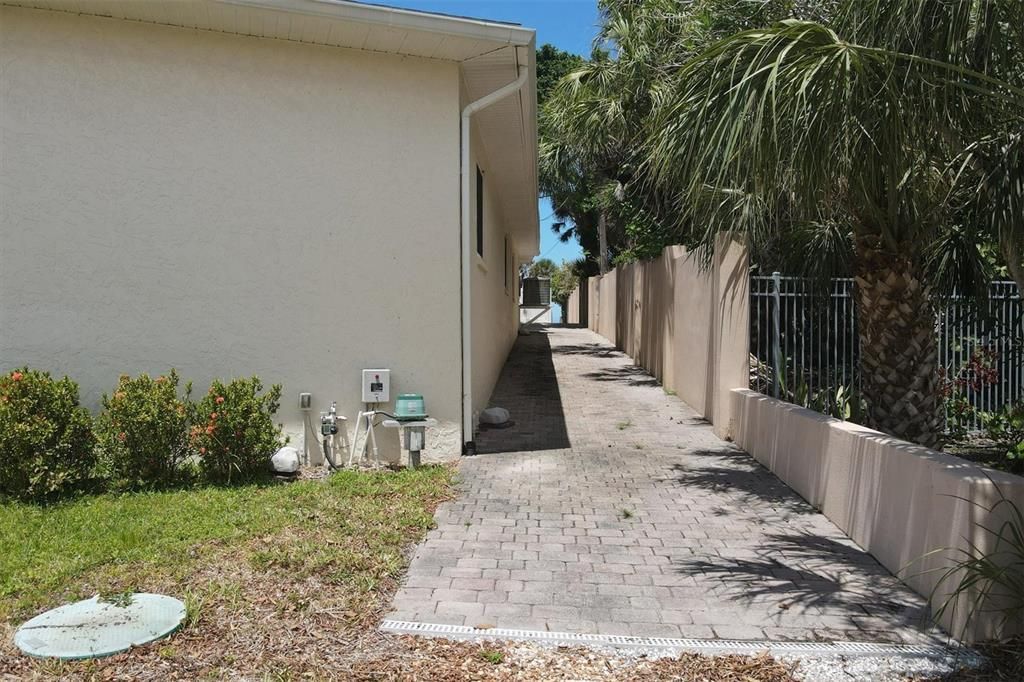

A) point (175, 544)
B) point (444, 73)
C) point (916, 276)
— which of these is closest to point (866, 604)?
point (916, 276)

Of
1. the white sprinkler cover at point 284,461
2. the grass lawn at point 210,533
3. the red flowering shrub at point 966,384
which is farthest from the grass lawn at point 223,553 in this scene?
the red flowering shrub at point 966,384

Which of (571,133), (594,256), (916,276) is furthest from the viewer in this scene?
(594,256)

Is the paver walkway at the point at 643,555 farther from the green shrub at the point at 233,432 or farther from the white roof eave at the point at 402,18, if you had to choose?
the white roof eave at the point at 402,18

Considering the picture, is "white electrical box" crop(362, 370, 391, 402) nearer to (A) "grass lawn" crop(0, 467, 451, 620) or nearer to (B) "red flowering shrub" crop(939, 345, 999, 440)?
(A) "grass lawn" crop(0, 467, 451, 620)

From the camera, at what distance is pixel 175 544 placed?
4855 mm

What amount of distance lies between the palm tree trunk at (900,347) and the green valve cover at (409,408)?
13.9 feet

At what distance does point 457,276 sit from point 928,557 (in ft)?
15.8

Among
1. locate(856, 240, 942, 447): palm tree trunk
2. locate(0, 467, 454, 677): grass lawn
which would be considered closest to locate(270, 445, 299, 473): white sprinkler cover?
locate(0, 467, 454, 677): grass lawn

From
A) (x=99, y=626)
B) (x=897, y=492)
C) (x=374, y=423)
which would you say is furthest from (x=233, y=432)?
(x=897, y=492)

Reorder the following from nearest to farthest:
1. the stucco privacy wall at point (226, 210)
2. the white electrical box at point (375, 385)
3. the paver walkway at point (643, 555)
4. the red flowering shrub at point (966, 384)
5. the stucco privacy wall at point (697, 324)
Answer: the paver walkway at point (643, 555) → the stucco privacy wall at point (226, 210) → the white electrical box at point (375, 385) → the stucco privacy wall at point (697, 324) → the red flowering shrub at point (966, 384)

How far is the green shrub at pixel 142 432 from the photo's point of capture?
20.5 ft

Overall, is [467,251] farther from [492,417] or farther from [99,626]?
[99,626]

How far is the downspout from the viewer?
7414 mm

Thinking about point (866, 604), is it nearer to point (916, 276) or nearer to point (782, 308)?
point (916, 276)
